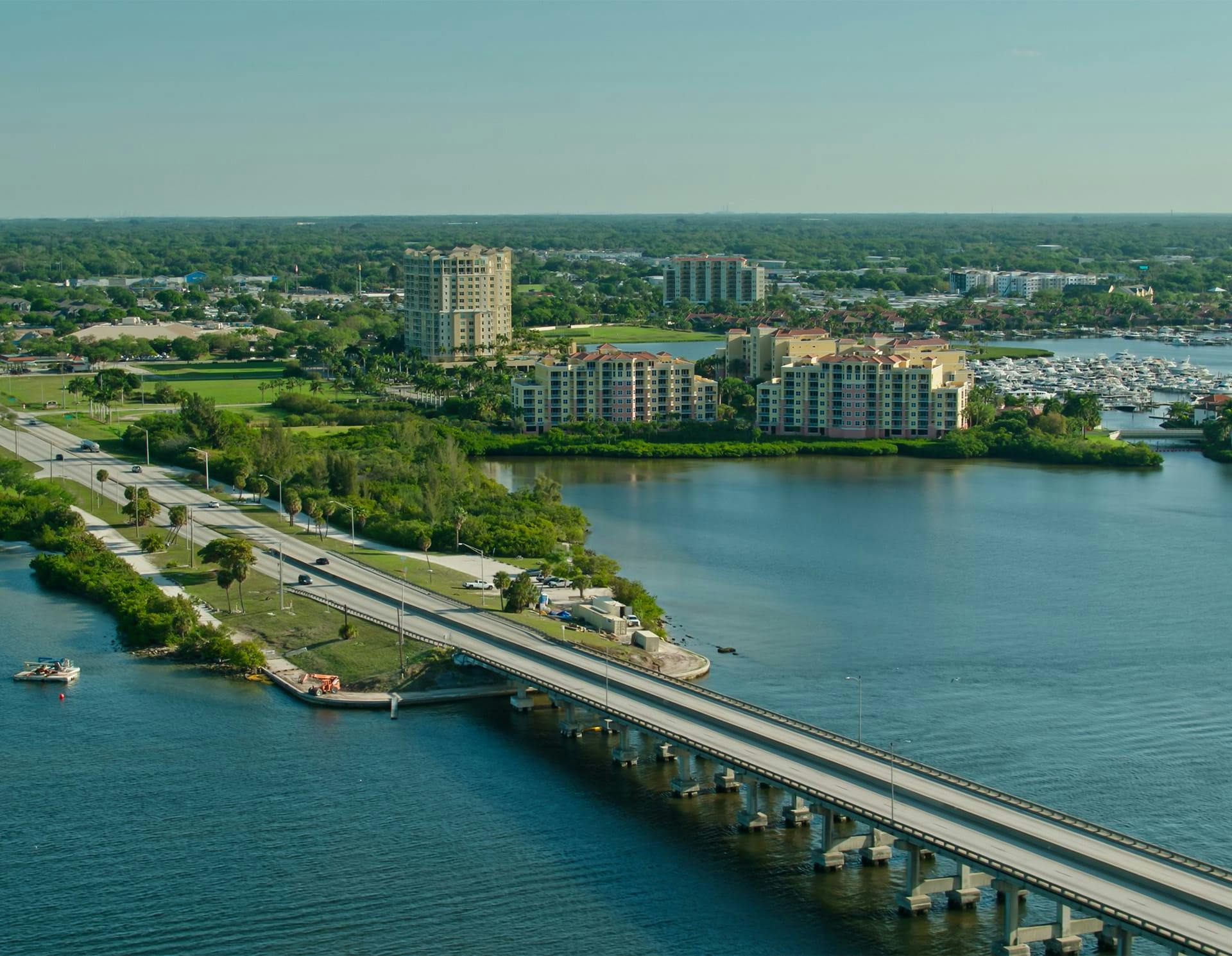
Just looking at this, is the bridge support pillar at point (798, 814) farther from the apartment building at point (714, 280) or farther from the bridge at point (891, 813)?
the apartment building at point (714, 280)

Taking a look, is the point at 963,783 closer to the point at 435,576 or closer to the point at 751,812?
the point at 751,812

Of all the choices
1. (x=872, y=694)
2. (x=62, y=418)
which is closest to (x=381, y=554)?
(x=872, y=694)

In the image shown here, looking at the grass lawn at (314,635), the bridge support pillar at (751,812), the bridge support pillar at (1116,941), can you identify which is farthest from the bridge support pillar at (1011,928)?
the grass lawn at (314,635)

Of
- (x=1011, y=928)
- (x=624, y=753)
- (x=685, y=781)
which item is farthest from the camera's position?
(x=624, y=753)

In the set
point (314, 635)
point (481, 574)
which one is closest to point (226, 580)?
point (314, 635)

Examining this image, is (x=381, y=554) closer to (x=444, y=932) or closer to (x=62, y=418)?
(x=444, y=932)
